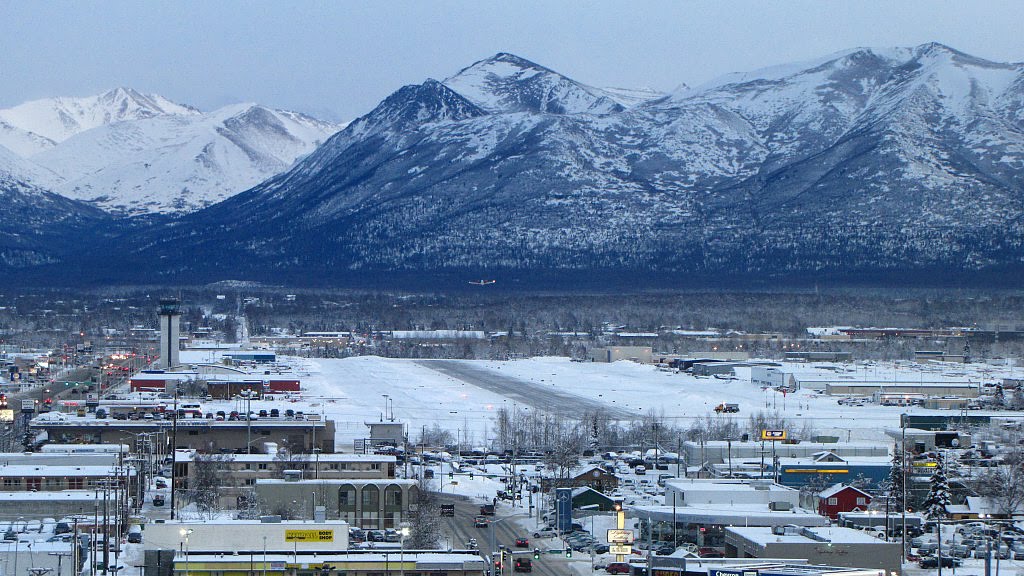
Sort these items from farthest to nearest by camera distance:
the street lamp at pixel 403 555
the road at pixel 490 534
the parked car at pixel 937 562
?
the parked car at pixel 937 562 < the road at pixel 490 534 < the street lamp at pixel 403 555

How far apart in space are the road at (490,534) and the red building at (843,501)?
895cm

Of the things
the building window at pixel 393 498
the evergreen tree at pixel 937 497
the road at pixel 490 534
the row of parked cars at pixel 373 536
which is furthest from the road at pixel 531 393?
the row of parked cars at pixel 373 536

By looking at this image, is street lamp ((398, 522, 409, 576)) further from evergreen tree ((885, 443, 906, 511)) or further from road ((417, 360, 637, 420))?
road ((417, 360, 637, 420))

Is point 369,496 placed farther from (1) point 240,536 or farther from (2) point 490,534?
(1) point 240,536

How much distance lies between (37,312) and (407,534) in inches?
6189

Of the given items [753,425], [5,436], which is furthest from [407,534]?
[753,425]

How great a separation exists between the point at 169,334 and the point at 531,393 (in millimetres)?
25204

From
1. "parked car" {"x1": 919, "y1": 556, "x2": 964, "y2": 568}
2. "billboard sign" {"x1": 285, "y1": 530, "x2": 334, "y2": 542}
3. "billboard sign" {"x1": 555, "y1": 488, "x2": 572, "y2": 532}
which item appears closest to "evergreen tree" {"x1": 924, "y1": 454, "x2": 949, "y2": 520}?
"parked car" {"x1": 919, "y1": 556, "x2": 964, "y2": 568}

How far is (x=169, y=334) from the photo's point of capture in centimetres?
11138

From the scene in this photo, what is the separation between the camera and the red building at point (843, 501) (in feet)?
177

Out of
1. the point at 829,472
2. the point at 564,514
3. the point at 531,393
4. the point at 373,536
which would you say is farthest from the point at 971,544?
the point at 531,393

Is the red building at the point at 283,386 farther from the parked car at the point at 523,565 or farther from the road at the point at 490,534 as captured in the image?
the parked car at the point at 523,565

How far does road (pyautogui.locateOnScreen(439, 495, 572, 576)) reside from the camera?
→ 144 ft

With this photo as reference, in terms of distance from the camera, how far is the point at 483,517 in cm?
5159
